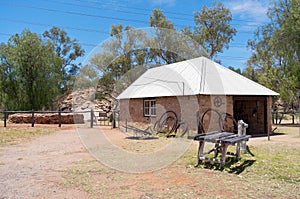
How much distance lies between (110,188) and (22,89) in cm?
2670

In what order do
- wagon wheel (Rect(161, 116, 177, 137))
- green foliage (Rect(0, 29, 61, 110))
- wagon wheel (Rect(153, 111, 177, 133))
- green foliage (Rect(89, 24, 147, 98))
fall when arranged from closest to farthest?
wagon wheel (Rect(161, 116, 177, 137)) → wagon wheel (Rect(153, 111, 177, 133)) → green foliage (Rect(89, 24, 147, 98)) → green foliage (Rect(0, 29, 61, 110))

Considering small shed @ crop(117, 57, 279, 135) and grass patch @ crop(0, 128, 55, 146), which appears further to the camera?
small shed @ crop(117, 57, 279, 135)

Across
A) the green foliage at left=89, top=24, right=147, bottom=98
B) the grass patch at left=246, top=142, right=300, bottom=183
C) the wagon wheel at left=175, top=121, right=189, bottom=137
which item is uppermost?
the green foliage at left=89, top=24, right=147, bottom=98

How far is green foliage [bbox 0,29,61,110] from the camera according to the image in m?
27.4

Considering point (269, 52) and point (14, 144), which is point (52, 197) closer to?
point (14, 144)

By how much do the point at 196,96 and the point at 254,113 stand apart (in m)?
4.88

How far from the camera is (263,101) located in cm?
1333

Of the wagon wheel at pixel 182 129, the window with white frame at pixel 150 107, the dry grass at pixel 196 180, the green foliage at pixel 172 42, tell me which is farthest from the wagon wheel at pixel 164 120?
the green foliage at pixel 172 42

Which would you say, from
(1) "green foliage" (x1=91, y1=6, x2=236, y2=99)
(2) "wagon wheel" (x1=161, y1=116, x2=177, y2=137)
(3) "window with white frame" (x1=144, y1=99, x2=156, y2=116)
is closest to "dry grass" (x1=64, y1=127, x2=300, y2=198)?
(2) "wagon wheel" (x1=161, y1=116, x2=177, y2=137)

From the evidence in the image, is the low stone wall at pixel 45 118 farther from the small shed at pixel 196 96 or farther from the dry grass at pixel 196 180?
the dry grass at pixel 196 180

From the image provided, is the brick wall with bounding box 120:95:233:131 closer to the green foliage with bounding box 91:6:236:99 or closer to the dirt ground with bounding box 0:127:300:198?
the dirt ground with bounding box 0:127:300:198

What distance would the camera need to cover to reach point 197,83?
11.6 meters

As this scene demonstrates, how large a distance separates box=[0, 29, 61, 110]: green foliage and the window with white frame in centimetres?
1832

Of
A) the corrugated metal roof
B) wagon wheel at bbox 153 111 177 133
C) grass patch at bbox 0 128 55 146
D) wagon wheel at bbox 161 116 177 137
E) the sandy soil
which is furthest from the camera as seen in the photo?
wagon wheel at bbox 153 111 177 133
